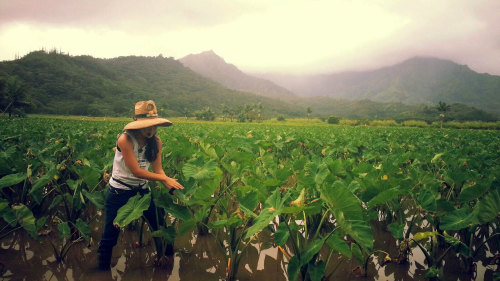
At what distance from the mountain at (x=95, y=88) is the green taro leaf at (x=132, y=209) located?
2173 inches

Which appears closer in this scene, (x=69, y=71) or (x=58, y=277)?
(x=58, y=277)

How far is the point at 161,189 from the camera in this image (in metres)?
2.61

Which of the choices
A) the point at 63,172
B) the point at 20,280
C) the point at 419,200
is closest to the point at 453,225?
the point at 419,200

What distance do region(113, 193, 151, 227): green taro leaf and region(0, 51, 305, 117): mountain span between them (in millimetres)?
55200

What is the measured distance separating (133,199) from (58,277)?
1090 millimetres

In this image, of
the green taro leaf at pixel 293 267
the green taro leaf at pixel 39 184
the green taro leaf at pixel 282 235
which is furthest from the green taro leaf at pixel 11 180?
the green taro leaf at pixel 293 267

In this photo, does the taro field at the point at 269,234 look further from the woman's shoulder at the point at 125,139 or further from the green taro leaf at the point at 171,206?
the woman's shoulder at the point at 125,139

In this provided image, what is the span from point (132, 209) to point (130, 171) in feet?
1.40

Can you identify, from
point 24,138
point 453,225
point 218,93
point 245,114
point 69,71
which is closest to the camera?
point 453,225

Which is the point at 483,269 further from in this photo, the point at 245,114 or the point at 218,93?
the point at 218,93

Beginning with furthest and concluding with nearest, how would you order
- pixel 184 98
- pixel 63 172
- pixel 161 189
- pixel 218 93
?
pixel 218 93
pixel 184 98
pixel 63 172
pixel 161 189

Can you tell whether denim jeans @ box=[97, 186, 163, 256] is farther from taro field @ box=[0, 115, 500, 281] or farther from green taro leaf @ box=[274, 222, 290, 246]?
green taro leaf @ box=[274, 222, 290, 246]

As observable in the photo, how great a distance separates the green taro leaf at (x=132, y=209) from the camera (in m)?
2.07

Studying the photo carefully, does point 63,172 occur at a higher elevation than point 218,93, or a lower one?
lower
